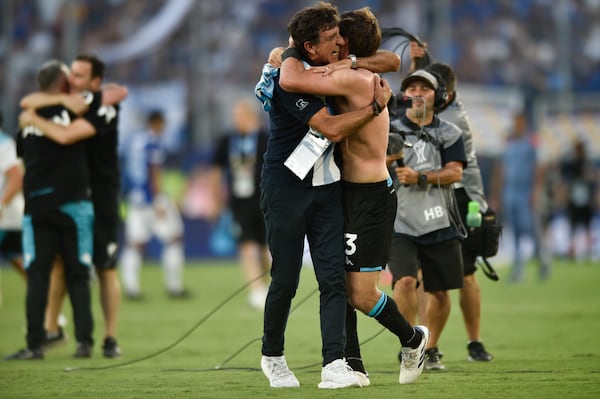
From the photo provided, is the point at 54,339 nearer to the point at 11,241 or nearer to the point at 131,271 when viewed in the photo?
the point at 11,241

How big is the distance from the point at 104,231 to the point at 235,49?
57.8 feet

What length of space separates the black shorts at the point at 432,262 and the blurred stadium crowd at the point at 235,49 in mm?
15123

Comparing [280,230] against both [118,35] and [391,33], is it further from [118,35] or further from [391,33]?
[118,35]

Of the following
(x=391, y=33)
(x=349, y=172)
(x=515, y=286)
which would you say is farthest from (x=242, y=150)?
(x=349, y=172)

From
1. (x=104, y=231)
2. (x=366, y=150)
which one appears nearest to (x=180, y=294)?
(x=104, y=231)

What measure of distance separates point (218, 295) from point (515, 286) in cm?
440

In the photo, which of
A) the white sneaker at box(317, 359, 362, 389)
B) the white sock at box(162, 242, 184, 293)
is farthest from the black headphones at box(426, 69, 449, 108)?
the white sock at box(162, 242, 184, 293)

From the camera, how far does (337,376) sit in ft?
22.3

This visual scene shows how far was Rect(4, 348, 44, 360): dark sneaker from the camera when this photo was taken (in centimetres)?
942

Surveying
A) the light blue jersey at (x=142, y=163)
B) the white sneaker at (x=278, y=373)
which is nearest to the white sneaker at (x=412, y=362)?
the white sneaker at (x=278, y=373)

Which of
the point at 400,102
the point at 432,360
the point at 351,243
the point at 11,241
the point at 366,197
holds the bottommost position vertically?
the point at 432,360

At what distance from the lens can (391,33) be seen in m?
8.62

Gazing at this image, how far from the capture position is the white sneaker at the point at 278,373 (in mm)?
7020

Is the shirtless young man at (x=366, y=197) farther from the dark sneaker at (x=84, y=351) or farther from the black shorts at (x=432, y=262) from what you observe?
the dark sneaker at (x=84, y=351)
